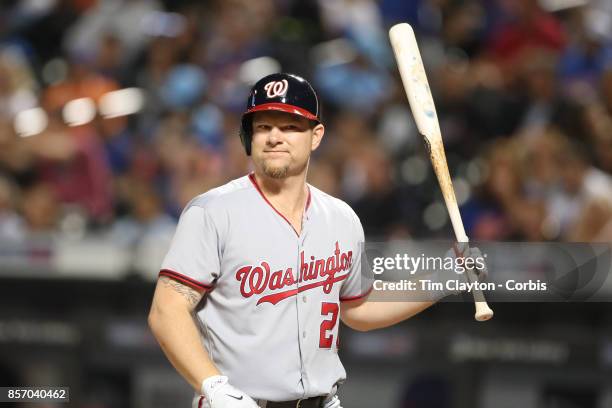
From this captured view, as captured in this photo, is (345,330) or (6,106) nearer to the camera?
(345,330)

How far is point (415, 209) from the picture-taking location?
5.98 metres

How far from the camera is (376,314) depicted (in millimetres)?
3336

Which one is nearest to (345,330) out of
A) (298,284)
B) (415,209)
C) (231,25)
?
(415,209)

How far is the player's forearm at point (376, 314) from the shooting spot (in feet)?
10.8

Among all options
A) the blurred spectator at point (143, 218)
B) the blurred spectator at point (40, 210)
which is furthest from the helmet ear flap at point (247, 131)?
the blurred spectator at point (40, 210)

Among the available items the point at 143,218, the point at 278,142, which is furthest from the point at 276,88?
the point at 143,218

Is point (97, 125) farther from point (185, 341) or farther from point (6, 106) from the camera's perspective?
point (185, 341)

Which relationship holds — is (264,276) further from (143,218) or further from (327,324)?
(143,218)

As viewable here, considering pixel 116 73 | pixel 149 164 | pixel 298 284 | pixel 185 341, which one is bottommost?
pixel 185 341

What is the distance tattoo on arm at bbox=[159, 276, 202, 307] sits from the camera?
9.49ft

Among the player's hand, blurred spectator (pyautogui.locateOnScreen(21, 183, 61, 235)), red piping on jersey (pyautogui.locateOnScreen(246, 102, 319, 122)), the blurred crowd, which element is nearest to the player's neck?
red piping on jersey (pyautogui.locateOnScreen(246, 102, 319, 122))

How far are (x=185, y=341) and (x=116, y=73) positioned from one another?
495cm

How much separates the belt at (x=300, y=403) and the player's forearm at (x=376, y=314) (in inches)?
12.5

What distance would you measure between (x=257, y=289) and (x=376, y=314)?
1.70 ft
